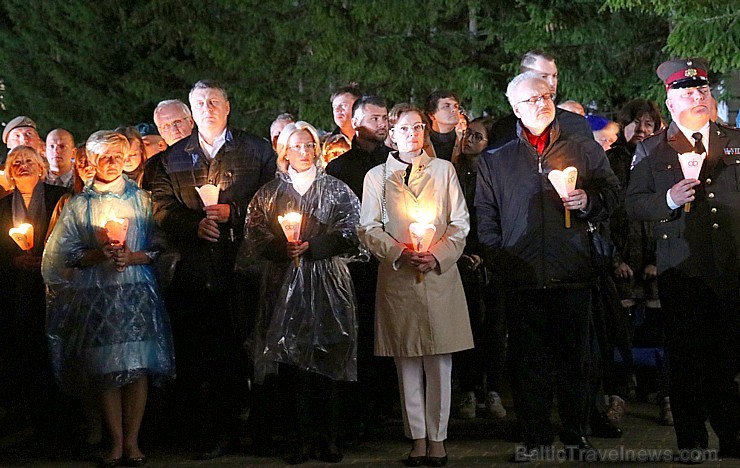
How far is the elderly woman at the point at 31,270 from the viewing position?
29.6 ft

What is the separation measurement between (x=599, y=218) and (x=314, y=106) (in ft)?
49.4

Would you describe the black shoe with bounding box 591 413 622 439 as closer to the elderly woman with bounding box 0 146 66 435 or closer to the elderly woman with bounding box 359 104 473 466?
the elderly woman with bounding box 359 104 473 466

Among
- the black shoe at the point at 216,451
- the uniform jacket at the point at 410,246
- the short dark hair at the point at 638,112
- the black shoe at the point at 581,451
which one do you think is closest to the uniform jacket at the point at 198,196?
the uniform jacket at the point at 410,246

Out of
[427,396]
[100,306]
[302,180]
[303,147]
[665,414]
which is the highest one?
[303,147]

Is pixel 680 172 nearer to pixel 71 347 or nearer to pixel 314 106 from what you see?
pixel 71 347

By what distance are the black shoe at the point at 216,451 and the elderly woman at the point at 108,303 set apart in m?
0.44

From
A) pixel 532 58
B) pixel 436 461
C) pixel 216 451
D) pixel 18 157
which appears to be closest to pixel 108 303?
pixel 216 451

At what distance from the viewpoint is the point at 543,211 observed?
7.61 metres

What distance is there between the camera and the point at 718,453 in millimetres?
7508

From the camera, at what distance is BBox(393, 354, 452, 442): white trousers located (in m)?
7.84

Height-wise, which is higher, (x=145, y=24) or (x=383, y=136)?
(x=145, y=24)

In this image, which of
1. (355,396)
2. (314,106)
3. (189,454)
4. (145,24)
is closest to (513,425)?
(355,396)

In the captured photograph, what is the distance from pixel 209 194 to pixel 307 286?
36.5 inches

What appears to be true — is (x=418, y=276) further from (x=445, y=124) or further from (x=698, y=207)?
(x=445, y=124)
